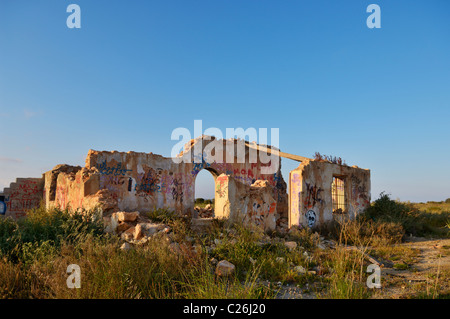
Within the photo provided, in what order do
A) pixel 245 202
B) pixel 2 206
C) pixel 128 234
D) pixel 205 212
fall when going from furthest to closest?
pixel 205 212 → pixel 2 206 → pixel 245 202 → pixel 128 234

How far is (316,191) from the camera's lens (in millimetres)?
11797

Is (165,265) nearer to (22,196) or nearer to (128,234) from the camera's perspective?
(128,234)

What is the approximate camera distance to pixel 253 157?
57.2 feet

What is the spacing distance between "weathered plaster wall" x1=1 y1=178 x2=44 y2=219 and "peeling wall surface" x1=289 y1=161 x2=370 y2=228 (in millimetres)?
12163

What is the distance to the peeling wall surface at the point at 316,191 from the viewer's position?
11.2 meters

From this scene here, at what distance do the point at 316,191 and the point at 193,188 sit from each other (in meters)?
5.74

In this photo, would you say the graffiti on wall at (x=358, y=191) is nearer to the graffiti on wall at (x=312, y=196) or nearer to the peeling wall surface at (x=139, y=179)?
the graffiti on wall at (x=312, y=196)

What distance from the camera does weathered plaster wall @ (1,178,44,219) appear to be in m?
15.4

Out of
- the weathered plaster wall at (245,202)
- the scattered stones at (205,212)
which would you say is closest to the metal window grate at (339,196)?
the weathered plaster wall at (245,202)

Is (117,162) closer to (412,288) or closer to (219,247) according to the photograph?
(219,247)

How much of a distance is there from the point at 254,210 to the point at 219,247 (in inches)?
154
